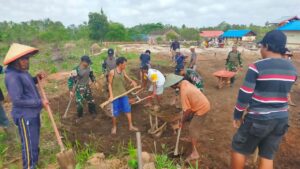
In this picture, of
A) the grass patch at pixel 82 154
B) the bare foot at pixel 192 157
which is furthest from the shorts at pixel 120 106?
the bare foot at pixel 192 157

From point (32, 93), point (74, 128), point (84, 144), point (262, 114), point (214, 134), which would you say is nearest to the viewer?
point (262, 114)

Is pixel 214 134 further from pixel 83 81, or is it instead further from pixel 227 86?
pixel 227 86

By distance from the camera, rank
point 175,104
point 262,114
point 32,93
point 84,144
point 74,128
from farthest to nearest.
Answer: point 175,104 → point 74,128 → point 84,144 → point 32,93 → point 262,114

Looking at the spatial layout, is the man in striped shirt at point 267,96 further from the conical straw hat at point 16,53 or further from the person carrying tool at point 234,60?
the person carrying tool at point 234,60

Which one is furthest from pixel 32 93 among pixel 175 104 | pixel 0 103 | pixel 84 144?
pixel 175 104

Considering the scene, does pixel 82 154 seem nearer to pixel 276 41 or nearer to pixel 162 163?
pixel 162 163

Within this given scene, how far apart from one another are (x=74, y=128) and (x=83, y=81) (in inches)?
42.6

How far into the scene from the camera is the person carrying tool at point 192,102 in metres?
3.97

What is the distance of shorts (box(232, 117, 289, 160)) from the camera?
2.83 metres

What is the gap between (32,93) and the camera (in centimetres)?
345

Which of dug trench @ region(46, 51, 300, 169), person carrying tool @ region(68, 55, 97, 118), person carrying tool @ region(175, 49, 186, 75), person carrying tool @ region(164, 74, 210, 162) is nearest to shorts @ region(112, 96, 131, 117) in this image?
dug trench @ region(46, 51, 300, 169)

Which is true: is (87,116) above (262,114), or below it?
below

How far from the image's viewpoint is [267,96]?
2.79m

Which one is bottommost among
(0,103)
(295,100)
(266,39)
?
(295,100)
